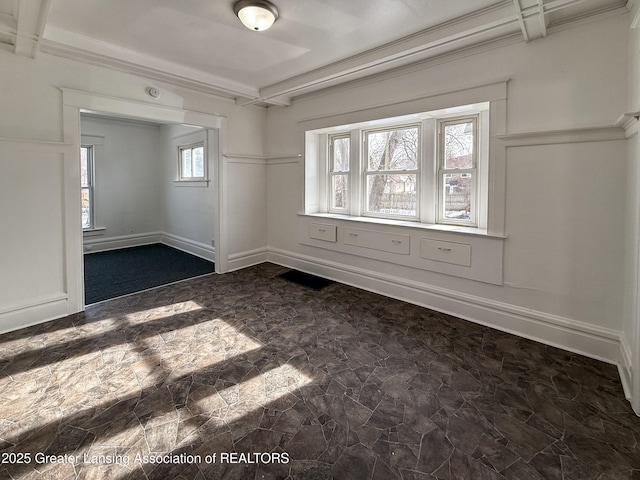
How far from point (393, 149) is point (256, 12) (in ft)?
7.69

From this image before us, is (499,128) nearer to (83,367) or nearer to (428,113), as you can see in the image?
(428,113)

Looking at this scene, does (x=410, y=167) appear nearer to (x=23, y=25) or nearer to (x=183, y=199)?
(x=23, y=25)

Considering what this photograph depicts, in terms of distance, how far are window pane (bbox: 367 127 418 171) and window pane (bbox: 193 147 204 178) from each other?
11.0 ft

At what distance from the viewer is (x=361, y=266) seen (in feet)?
14.1

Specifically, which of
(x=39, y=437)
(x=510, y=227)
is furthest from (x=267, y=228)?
(x=39, y=437)

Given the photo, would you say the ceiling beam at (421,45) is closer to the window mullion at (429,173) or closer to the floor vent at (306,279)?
the window mullion at (429,173)

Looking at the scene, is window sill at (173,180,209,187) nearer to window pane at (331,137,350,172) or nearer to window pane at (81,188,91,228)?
window pane at (81,188,91,228)

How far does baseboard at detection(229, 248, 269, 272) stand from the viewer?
5.07 meters

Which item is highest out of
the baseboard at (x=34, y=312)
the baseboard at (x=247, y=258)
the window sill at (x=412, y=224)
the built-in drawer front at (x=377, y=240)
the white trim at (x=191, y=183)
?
the white trim at (x=191, y=183)

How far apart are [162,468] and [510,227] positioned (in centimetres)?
317

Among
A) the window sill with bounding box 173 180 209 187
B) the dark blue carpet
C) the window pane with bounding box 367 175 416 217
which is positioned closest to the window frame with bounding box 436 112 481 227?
the window pane with bounding box 367 175 416 217

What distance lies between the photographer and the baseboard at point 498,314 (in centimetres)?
259

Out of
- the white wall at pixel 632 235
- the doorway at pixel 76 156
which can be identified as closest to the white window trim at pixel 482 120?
the white wall at pixel 632 235

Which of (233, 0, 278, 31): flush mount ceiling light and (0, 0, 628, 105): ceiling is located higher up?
(0, 0, 628, 105): ceiling
